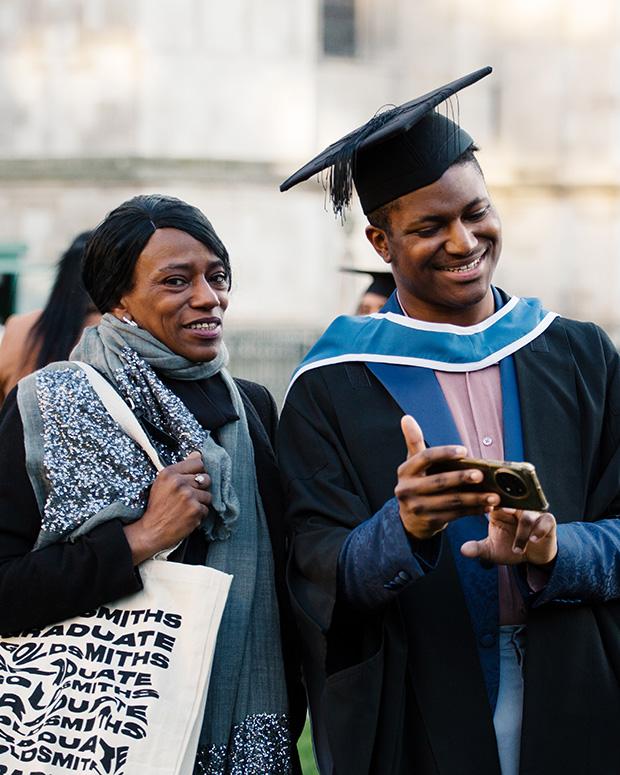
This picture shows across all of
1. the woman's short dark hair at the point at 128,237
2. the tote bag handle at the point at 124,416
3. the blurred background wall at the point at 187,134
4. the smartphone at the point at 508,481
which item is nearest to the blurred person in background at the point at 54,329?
the woman's short dark hair at the point at 128,237

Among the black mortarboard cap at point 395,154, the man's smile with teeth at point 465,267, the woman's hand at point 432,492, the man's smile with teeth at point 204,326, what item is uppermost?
the black mortarboard cap at point 395,154

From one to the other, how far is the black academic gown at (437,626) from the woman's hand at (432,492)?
0.99 feet

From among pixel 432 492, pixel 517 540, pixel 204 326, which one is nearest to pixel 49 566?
pixel 204 326

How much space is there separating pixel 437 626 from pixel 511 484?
0.55 m

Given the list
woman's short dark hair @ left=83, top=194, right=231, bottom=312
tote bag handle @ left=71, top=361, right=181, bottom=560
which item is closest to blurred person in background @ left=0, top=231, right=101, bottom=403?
woman's short dark hair @ left=83, top=194, right=231, bottom=312

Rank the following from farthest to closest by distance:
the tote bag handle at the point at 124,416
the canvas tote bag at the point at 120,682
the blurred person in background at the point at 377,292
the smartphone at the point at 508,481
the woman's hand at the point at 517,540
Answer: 1. the blurred person in background at the point at 377,292
2. the tote bag handle at the point at 124,416
3. the canvas tote bag at the point at 120,682
4. the woman's hand at the point at 517,540
5. the smartphone at the point at 508,481

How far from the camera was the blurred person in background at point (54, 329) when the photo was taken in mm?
4930

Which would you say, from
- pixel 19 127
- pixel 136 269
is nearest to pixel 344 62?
pixel 19 127

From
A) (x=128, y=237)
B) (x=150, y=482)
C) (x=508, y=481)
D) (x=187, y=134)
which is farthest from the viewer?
(x=187, y=134)

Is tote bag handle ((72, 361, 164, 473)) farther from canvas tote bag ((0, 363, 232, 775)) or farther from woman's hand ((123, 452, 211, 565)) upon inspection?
canvas tote bag ((0, 363, 232, 775))

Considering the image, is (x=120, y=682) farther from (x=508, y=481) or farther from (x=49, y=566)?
(x=508, y=481)

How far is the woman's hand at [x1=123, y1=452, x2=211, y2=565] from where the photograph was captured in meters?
3.12

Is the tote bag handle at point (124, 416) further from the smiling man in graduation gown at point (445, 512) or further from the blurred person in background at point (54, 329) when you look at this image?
the blurred person in background at point (54, 329)

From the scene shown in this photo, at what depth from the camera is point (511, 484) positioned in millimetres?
2541
